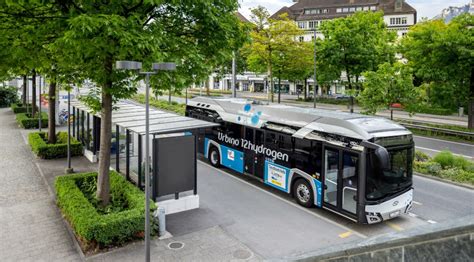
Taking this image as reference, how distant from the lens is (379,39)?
44062 mm

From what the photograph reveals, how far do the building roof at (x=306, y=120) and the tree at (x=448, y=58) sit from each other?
617 inches

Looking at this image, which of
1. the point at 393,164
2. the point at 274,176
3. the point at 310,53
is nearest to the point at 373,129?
the point at 393,164

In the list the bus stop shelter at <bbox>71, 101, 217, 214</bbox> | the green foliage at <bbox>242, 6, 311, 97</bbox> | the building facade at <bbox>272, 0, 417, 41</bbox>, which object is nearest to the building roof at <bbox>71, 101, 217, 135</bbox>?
the bus stop shelter at <bbox>71, 101, 217, 214</bbox>

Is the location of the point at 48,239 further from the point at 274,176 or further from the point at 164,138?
the point at 274,176

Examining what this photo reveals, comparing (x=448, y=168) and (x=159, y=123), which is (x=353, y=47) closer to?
(x=448, y=168)

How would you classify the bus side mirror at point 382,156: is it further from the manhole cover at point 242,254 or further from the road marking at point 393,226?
the manhole cover at point 242,254

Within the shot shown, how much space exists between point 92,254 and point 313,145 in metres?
7.05

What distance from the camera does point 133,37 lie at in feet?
28.5

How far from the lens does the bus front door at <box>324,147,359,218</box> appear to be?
11242mm

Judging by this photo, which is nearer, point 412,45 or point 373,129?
point 373,129

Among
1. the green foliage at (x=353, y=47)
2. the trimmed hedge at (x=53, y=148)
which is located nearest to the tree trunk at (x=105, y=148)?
the trimmed hedge at (x=53, y=148)

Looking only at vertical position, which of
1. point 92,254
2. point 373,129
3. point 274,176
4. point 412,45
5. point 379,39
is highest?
point 379,39

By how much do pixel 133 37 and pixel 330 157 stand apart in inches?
260

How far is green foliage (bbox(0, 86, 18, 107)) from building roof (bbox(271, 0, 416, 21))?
45.5m
